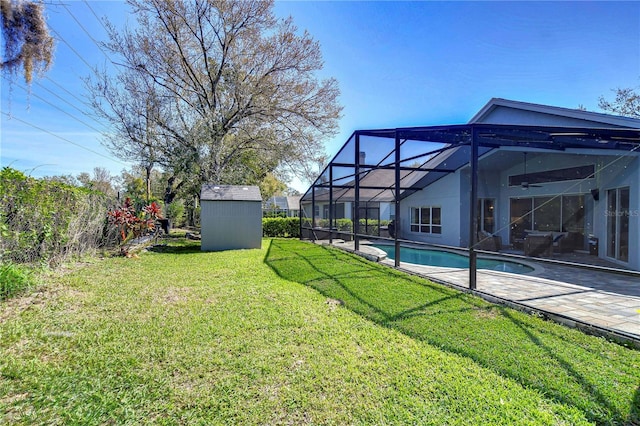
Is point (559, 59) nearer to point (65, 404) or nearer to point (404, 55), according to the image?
point (404, 55)

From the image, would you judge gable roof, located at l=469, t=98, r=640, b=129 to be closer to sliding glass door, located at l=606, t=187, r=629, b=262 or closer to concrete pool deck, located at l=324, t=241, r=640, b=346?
sliding glass door, located at l=606, t=187, r=629, b=262

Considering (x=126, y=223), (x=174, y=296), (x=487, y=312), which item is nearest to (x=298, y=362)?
(x=487, y=312)

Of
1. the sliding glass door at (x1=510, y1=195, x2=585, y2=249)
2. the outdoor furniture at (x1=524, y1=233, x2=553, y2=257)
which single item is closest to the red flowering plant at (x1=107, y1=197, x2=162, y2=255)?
the outdoor furniture at (x1=524, y1=233, x2=553, y2=257)

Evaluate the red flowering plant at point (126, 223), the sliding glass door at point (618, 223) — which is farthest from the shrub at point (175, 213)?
the sliding glass door at point (618, 223)

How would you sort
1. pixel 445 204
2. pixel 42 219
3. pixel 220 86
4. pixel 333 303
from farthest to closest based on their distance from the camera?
pixel 220 86 < pixel 445 204 < pixel 42 219 < pixel 333 303

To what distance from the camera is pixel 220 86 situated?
1584 centimetres

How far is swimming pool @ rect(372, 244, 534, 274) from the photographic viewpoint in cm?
847

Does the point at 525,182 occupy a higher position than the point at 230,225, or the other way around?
the point at 525,182

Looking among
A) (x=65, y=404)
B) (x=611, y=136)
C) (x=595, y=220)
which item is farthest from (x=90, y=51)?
(x=595, y=220)

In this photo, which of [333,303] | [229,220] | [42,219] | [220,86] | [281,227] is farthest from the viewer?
[281,227]

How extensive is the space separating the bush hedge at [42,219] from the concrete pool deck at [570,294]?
25.2 feet

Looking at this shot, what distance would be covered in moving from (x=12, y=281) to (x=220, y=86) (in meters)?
13.8

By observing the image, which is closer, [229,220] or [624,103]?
[229,220]

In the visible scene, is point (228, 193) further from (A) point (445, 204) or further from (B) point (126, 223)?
(A) point (445, 204)
